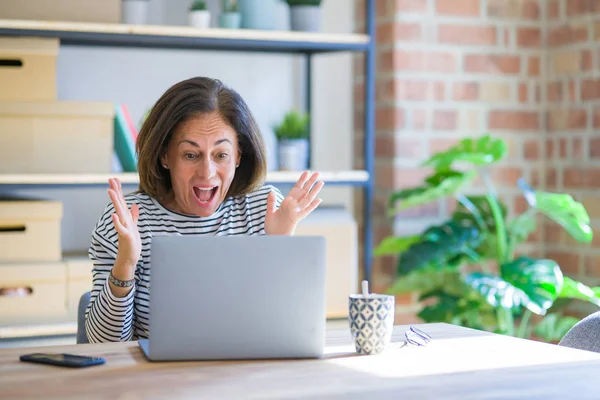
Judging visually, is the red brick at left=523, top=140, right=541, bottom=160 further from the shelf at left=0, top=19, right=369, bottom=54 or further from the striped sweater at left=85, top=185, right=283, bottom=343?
the striped sweater at left=85, top=185, right=283, bottom=343

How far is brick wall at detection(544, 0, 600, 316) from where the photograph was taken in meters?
3.41

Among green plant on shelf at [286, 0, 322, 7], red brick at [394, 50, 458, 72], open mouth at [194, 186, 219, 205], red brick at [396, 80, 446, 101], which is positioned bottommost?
open mouth at [194, 186, 219, 205]

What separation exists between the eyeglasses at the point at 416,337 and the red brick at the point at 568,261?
1889mm

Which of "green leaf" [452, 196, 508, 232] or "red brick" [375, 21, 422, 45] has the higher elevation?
"red brick" [375, 21, 422, 45]

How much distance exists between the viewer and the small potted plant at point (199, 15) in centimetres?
303

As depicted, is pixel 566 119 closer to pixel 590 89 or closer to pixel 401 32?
pixel 590 89

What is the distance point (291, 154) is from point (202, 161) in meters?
1.15

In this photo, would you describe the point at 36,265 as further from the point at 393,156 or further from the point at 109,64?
the point at 393,156

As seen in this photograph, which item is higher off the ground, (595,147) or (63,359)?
(595,147)

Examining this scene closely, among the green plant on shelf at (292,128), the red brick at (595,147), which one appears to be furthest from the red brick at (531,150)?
the green plant on shelf at (292,128)

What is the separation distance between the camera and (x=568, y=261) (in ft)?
11.6

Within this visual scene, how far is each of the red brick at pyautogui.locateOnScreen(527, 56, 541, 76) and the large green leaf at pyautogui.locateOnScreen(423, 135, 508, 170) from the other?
2.16 feet

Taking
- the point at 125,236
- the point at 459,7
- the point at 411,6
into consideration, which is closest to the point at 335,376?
the point at 125,236

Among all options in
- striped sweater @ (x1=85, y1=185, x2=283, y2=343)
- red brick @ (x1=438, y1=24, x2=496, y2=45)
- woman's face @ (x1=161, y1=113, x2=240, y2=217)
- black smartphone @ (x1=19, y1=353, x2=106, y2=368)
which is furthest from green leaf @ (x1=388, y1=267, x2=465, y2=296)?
black smartphone @ (x1=19, y1=353, x2=106, y2=368)
